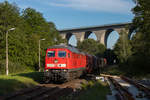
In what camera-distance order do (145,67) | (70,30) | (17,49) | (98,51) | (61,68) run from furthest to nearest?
(98,51), (70,30), (17,49), (145,67), (61,68)

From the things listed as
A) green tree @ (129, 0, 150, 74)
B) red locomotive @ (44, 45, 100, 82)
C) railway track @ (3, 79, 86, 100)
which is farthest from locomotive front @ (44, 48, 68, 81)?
green tree @ (129, 0, 150, 74)

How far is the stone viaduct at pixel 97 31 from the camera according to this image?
8275cm

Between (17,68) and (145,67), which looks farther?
(17,68)

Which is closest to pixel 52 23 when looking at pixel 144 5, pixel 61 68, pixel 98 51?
pixel 98 51

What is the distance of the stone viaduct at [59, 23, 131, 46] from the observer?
82750 millimetres

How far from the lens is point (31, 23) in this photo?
59562 mm

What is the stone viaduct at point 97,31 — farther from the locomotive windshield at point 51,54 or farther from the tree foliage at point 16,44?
the locomotive windshield at point 51,54

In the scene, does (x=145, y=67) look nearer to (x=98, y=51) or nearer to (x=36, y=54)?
(x=36, y=54)

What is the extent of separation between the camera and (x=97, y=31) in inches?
3556

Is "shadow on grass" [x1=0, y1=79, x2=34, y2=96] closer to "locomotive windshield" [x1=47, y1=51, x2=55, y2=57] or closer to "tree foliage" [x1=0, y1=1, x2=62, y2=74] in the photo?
"locomotive windshield" [x1=47, y1=51, x2=55, y2=57]

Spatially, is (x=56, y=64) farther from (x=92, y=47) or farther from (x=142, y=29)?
(x=92, y=47)

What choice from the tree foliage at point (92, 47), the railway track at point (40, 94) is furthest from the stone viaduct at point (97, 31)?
the railway track at point (40, 94)

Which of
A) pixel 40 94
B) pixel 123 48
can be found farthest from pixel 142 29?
pixel 123 48

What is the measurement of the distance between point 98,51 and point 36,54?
6618cm
